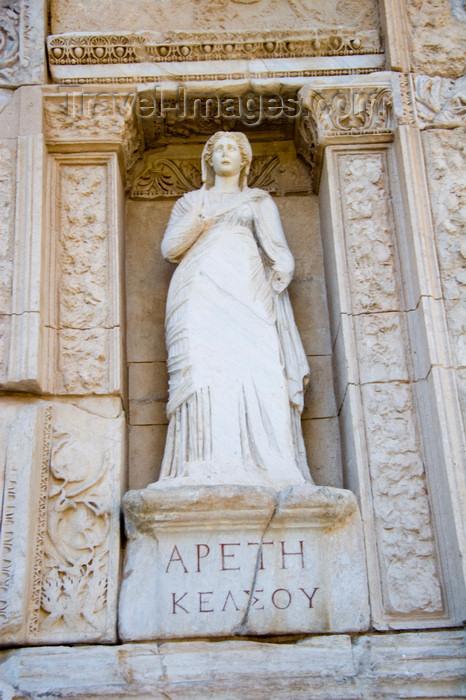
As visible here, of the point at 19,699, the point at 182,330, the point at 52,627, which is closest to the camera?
the point at 19,699

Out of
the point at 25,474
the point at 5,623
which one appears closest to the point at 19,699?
the point at 5,623

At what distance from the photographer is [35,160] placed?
6918 millimetres

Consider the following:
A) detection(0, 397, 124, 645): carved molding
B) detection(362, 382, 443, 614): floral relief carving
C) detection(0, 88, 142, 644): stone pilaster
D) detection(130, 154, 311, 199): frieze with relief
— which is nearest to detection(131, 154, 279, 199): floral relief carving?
detection(130, 154, 311, 199): frieze with relief

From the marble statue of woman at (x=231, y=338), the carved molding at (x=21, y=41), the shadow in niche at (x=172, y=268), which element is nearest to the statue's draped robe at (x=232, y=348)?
the marble statue of woman at (x=231, y=338)

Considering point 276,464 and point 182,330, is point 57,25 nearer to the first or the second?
point 182,330

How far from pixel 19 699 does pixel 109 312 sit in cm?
246

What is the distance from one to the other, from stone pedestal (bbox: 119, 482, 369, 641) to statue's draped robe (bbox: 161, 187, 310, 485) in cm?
26

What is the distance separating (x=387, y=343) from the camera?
6.55 m

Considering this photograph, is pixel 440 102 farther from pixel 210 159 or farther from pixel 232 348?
pixel 232 348

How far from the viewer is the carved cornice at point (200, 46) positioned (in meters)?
7.48

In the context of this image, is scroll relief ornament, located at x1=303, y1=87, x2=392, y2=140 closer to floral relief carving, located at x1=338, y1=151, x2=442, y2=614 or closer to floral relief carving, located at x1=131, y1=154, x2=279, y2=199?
floral relief carving, located at x1=338, y1=151, x2=442, y2=614

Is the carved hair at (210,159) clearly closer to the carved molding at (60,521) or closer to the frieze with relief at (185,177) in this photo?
the frieze with relief at (185,177)

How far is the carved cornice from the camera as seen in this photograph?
7477mm

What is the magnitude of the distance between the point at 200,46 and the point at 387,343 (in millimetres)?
2668
